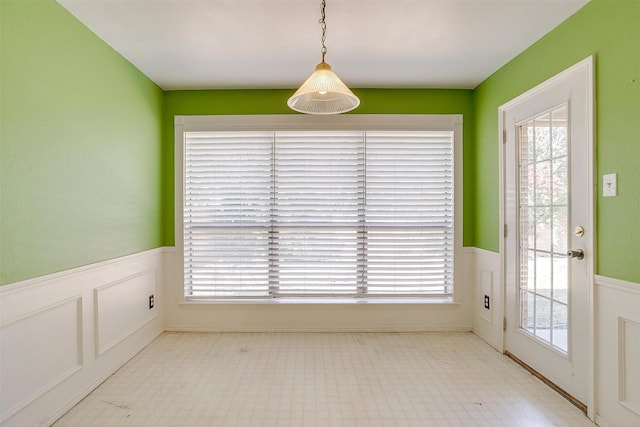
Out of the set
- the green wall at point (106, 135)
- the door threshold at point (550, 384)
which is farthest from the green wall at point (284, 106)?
the door threshold at point (550, 384)

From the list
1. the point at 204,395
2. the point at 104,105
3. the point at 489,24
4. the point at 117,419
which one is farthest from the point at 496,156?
the point at 117,419

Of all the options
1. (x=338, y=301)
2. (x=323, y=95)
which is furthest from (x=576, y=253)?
(x=338, y=301)

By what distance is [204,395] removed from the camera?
217 centimetres

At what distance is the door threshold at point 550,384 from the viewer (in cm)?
203

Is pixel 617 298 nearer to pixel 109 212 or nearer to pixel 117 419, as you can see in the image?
pixel 117 419

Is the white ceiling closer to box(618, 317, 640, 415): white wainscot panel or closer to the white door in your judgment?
the white door

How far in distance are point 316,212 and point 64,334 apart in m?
2.19

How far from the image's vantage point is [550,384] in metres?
2.27

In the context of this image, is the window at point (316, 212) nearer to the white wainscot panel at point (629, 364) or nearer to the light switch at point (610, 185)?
the light switch at point (610, 185)

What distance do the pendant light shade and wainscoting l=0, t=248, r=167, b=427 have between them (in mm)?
1811

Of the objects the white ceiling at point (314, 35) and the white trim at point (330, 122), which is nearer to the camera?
the white ceiling at point (314, 35)

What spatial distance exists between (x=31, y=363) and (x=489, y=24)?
352 centimetres

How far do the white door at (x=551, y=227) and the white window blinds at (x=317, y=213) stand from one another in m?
0.72

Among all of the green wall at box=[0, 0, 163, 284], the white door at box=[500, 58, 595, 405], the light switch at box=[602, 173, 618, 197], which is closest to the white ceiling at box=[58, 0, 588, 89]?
the green wall at box=[0, 0, 163, 284]
